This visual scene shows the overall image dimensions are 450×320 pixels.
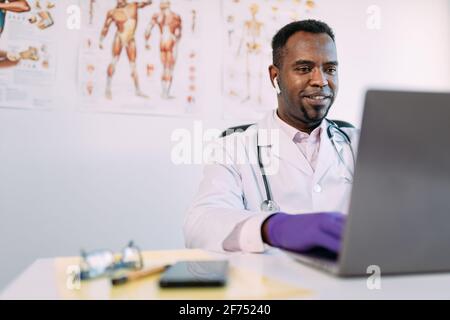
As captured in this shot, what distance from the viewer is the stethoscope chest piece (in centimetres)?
105

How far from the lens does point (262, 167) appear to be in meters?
1.14

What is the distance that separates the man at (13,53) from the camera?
1.54 m

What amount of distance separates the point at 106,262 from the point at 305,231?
26 centimetres

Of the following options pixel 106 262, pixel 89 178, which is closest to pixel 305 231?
pixel 106 262

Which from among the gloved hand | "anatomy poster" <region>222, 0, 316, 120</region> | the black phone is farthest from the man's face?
the black phone

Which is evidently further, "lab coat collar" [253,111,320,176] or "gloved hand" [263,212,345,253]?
"lab coat collar" [253,111,320,176]

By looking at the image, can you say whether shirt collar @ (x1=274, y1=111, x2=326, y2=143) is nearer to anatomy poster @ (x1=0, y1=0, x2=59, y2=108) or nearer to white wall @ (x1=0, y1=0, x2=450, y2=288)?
white wall @ (x1=0, y1=0, x2=450, y2=288)

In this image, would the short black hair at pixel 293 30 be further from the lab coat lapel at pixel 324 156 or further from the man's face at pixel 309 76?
the lab coat lapel at pixel 324 156

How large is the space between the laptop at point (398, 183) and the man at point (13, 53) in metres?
1.49

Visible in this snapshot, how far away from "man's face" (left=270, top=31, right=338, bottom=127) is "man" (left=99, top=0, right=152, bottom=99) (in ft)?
2.23

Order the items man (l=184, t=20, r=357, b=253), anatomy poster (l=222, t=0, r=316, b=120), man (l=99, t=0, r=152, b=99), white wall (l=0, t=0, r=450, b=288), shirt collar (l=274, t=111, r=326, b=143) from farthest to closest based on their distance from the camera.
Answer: anatomy poster (l=222, t=0, r=316, b=120)
man (l=99, t=0, r=152, b=99)
white wall (l=0, t=0, r=450, b=288)
shirt collar (l=274, t=111, r=326, b=143)
man (l=184, t=20, r=357, b=253)

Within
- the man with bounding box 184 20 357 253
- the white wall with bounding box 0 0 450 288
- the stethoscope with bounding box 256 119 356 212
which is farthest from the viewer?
the white wall with bounding box 0 0 450 288

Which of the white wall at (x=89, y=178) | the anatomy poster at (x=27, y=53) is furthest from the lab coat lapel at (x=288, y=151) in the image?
the anatomy poster at (x=27, y=53)

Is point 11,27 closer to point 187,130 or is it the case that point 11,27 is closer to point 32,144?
point 32,144
